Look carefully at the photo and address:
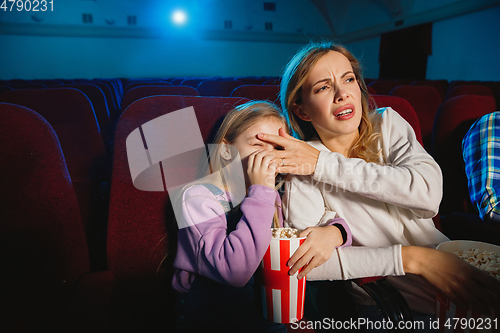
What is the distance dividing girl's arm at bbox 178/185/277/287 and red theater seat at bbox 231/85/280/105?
1037 mm

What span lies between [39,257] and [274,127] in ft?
2.19

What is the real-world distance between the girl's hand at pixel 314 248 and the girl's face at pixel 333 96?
1.02 ft

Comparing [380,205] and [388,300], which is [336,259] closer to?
[388,300]

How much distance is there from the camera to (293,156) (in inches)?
30.8

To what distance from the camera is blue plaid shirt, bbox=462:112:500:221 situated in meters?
0.96

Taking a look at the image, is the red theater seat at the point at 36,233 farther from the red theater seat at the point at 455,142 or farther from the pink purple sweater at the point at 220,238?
the red theater seat at the point at 455,142

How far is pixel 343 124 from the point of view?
88cm

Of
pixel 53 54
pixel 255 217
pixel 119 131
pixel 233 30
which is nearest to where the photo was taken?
pixel 255 217

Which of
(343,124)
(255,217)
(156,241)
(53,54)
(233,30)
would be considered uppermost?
(233,30)

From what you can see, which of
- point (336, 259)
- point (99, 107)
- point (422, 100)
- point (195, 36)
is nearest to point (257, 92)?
point (99, 107)

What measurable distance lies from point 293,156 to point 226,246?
0.93 ft

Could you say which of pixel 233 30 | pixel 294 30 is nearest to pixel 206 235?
pixel 233 30

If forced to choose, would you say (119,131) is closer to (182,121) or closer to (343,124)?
(182,121)

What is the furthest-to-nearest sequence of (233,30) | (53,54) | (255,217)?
1. (233,30)
2. (53,54)
3. (255,217)
